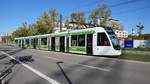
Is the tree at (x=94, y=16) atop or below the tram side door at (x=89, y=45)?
atop

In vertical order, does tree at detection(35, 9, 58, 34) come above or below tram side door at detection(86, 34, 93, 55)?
above

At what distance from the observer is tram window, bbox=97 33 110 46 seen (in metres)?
23.8

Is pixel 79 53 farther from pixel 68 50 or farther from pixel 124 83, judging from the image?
pixel 124 83

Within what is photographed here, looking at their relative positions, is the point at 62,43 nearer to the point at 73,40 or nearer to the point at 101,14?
the point at 73,40

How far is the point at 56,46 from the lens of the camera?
121 feet

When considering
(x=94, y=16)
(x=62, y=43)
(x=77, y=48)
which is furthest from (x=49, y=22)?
(x=77, y=48)

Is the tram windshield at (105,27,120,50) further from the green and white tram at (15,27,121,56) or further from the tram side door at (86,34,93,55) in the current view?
the tram side door at (86,34,93,55)

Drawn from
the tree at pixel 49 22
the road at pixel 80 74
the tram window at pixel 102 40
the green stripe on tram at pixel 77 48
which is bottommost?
the road at pixel 80 74

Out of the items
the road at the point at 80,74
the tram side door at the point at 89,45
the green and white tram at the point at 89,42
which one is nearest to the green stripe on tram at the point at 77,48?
the green and white tram at the point at 89,42

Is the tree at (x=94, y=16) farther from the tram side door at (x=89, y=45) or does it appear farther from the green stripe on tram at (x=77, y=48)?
the tram side door at (x=89, y=45)

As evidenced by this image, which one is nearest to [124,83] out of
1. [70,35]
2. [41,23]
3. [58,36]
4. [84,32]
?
[84,32]

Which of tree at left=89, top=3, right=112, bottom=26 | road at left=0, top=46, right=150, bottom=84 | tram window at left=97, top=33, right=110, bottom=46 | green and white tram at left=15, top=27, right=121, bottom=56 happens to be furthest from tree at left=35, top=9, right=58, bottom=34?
road at left=0, top=46, right=150, bottom=84

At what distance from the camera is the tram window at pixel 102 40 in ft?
78.2

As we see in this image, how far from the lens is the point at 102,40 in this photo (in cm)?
2423
